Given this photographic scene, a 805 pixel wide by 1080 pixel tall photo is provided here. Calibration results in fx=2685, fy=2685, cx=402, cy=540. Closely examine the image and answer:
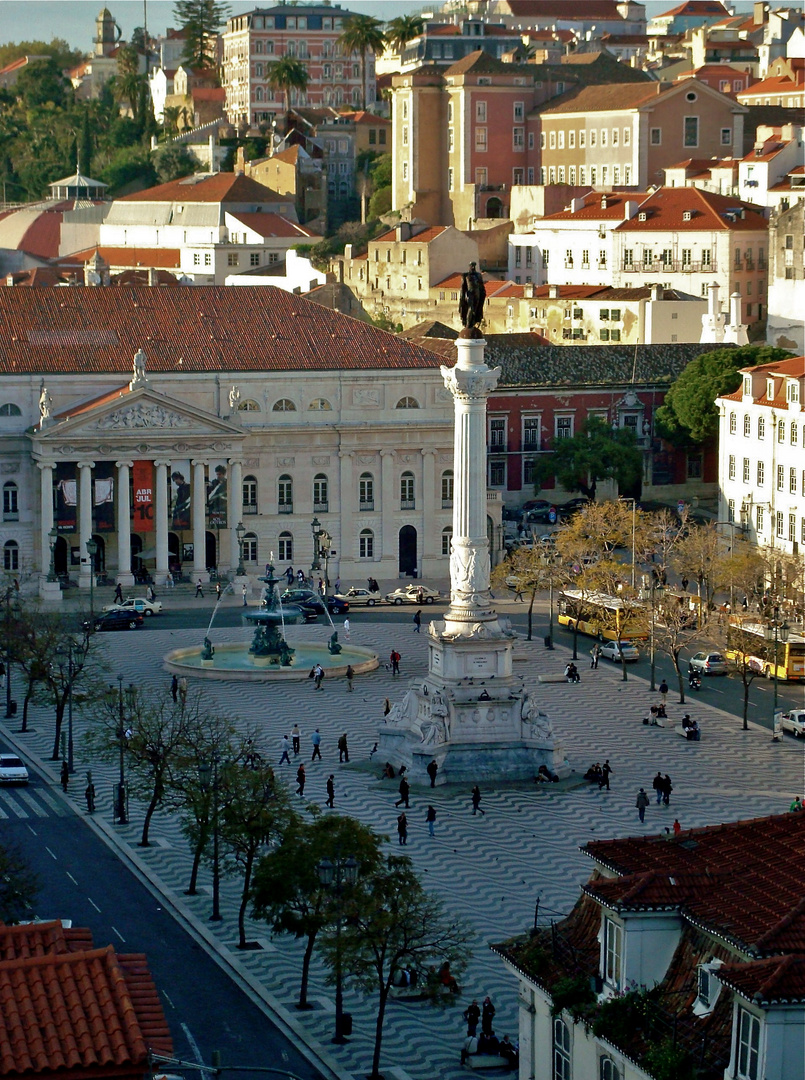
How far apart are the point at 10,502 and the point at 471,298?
1509 inches

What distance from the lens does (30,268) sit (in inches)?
7343

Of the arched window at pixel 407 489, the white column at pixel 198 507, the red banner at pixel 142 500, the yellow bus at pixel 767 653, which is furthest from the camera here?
the arched window at pixel 407 489

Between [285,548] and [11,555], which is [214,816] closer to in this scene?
[11,555]

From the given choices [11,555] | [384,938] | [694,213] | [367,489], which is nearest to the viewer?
[384,938]

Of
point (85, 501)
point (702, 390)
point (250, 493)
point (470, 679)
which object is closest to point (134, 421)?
point (85, 501)

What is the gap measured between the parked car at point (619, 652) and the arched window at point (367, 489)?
22020 millimetres

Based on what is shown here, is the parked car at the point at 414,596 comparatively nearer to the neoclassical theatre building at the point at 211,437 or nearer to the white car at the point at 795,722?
the neoclassical theatre building at the point at 211,437

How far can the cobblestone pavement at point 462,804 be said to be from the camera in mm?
49000

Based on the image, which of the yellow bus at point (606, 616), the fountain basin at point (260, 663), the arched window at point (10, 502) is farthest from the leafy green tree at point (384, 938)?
the arched window at point (10, 502)

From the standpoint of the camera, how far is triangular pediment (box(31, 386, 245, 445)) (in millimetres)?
103625

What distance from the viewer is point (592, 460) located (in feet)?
384

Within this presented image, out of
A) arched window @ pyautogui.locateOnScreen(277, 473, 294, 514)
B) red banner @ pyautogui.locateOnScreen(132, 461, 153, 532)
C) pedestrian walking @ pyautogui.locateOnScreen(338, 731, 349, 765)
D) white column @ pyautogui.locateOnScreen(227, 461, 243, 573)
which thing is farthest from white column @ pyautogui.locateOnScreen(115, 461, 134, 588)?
pedestrian walking @ pyautogui.locateOnScreen(338, 731, 349, 765)

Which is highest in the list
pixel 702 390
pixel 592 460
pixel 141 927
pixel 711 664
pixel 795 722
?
pixel 702 390

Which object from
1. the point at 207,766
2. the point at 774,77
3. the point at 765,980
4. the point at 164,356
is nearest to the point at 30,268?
the point at 774,77
